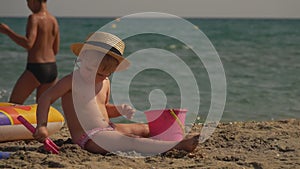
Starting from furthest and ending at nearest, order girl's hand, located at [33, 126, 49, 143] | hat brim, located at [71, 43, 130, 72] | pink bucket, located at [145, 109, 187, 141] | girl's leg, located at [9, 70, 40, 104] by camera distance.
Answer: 1. girl's leg, located at [9, 70, 40, 104]
2. pink bucket, located at [145, 109, 187, 141]
3. hat brim, located at [71, 43, 130, 72]
4. girl's hand, located at [33, 126, 49, 143]

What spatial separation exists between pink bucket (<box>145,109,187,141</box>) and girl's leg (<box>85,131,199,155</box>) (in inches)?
7.1

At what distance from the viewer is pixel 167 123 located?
3910mm

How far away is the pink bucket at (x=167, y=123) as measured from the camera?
3893mm

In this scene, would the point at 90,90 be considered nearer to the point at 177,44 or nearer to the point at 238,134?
the point at 238,134

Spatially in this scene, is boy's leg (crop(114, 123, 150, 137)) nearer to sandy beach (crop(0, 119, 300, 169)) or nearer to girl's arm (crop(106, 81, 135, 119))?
girl's arm (crop(106, 81, 135, 119))

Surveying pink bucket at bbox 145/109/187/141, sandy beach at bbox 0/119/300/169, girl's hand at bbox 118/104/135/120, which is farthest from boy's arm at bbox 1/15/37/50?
pink bucket at bbox 145/109/187/141

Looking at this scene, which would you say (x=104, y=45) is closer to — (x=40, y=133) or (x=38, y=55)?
(x=40, y=133)

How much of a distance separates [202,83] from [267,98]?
2061mm

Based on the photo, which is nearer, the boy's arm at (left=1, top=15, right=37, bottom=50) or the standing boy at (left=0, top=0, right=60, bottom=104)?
the boy's arm at (left=1, top=15, right=37, bottom=50)

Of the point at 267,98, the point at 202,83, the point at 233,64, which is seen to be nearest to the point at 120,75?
the point at 202,83

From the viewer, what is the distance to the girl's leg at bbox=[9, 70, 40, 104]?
520cm

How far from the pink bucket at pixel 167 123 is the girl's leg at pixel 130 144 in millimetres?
181

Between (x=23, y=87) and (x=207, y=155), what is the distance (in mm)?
2212

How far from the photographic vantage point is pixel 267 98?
867cm
